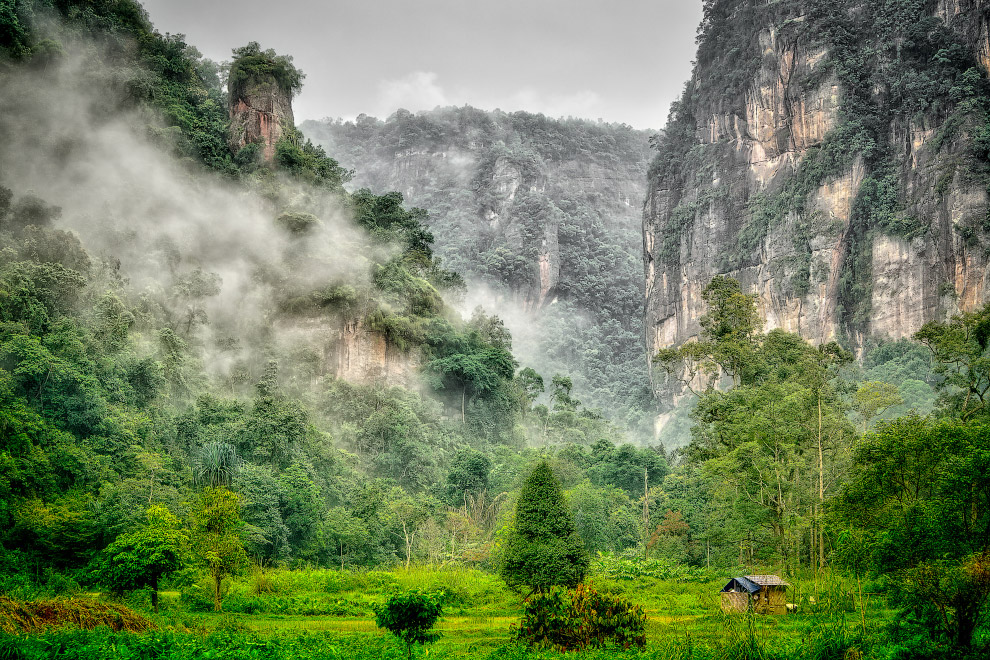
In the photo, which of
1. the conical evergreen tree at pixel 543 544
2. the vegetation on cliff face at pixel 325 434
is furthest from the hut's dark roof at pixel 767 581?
the conical evergreen tree at pixel 543 544

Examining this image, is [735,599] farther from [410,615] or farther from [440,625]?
[410,615]

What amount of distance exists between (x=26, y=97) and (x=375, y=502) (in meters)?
29.4

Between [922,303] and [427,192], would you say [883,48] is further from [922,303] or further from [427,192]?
[427,192]

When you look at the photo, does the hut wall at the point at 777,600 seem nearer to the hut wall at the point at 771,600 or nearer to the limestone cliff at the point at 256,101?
the hut wall at the point at 771,600

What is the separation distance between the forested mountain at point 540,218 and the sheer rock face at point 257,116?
59422mm

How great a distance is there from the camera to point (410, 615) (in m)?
16.0

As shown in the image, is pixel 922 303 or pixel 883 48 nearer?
pixel 922 303

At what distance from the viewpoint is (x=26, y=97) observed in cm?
4469

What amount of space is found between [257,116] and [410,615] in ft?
160

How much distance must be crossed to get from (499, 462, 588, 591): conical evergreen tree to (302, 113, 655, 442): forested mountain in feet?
249

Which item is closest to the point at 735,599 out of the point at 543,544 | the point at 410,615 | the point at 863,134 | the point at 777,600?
the point at 777,600

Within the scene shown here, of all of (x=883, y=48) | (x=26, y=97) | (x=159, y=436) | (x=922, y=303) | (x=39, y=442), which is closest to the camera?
(x=39, y=442)

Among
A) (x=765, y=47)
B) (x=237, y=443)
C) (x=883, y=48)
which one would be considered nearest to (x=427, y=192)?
(x=765, y=47)

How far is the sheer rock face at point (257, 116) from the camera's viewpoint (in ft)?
186
